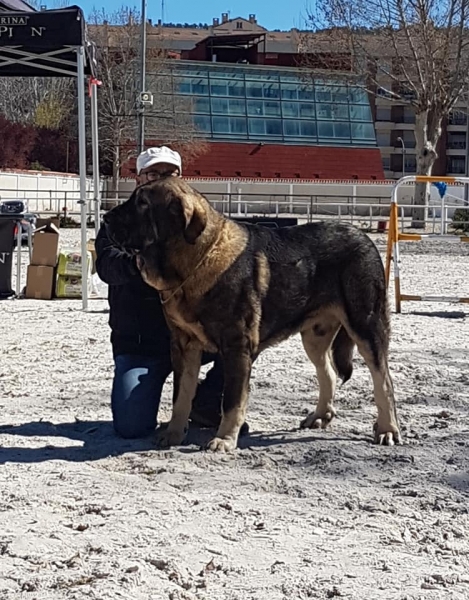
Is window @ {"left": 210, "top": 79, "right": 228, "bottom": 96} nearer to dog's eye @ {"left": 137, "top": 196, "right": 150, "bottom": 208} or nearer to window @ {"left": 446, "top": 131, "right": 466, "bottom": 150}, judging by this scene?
window @ {"left": 446, "top": 131, "right": 466, "bottom": 150}

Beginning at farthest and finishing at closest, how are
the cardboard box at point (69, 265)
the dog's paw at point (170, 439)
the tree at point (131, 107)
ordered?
the tree at point (131, 107)
the cardboard box at point (69, 265)
the dog's paw at point (170, 439)

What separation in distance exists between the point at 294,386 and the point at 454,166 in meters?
78.0

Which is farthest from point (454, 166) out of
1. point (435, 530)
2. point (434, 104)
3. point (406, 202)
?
point (435, 530)

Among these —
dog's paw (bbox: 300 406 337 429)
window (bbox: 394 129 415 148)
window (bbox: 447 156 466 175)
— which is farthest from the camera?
window (bbox: 394 129 415 148)

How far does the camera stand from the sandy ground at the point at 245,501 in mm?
3830

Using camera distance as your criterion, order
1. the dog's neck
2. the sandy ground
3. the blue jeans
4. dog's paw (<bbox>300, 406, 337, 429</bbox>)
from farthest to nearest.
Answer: dog's paw (<bbox>300, 406, 337, 429</bbox>) < the blue jeans < the dog's neck < the sandy ground

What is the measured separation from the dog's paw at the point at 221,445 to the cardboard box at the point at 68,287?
308 inches

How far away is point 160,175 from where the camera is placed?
5797 millimetres

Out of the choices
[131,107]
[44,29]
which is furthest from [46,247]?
[131,107]

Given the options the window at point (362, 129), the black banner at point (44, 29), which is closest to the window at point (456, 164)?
the window at point (362, 129)

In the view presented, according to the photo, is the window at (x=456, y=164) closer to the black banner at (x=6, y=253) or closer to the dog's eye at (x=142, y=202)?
the black banner at (x=6, y=253)

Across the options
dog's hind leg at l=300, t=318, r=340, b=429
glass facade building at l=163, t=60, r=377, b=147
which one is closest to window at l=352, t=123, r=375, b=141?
glass facade building at l=163, t=60, r=377, b=147

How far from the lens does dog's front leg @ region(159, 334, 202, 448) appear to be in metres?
5.79

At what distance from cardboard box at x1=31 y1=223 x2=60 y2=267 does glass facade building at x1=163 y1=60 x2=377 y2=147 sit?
139 feet
